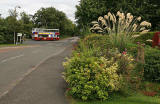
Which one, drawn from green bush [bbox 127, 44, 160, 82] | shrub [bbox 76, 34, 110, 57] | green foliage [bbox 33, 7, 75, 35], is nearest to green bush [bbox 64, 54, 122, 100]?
shrub [bbox 76, 34, 110, 57]

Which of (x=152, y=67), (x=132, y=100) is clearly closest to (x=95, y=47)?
(x=152, y=67)

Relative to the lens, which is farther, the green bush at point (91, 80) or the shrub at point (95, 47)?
the shrub at point (95, 47)

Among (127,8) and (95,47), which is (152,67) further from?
(127,8)

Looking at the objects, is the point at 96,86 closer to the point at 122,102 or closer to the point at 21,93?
the point at 122,102

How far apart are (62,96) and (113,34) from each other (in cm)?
442

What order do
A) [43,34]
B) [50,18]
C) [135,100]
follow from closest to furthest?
1. [135,100]
2. [43,34]
3. [50,18]

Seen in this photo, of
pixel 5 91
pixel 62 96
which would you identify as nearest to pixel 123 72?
pixel 62 96

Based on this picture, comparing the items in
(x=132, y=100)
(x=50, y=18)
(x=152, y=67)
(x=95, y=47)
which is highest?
(x=50, y=18)

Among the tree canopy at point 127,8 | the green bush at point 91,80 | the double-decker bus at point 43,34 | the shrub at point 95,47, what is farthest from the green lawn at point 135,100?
the double-decker bus at point 43,34

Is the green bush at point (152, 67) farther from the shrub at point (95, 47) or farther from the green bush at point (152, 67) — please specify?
the shrub at point (95, 47)

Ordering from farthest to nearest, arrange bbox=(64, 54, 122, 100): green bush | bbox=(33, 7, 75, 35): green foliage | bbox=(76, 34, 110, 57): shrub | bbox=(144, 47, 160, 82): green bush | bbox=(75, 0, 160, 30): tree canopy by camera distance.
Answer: bbox=(33, 7, 75, 35): green foliage
bbox=(75, 0, 160, 30): tree canopy
bbox=(76, 34, 110, 57): shrub
bbox=(144, 47, 160, 82): green bush
bbox=(64, 54, 122, 100): green bush

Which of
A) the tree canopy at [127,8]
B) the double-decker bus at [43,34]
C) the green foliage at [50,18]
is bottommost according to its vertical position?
the double-decker bus at [43,34]

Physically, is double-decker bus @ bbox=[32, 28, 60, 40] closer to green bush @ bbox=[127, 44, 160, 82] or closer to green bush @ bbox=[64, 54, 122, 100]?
green bush @ bbox=[127, 44, 160, 82]

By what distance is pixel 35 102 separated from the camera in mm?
3842
